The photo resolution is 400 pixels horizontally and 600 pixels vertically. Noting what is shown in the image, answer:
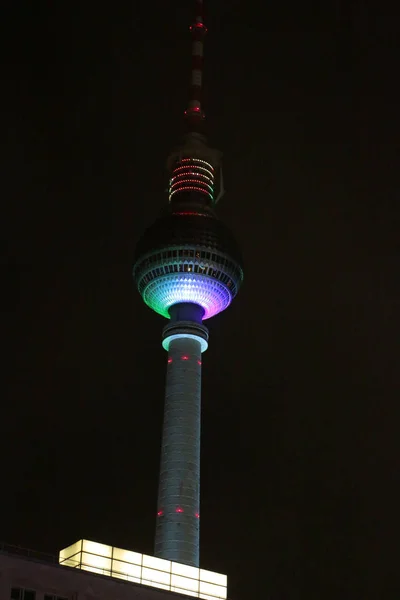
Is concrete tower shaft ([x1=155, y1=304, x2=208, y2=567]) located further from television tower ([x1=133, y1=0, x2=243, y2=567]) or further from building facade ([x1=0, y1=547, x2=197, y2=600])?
building facade ([x1=0, y1=547, x2=197, y2=600])

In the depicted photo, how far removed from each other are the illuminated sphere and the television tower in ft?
0.43

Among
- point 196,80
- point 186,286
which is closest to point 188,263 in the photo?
point 186,286

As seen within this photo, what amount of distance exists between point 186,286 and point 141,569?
6171 cm

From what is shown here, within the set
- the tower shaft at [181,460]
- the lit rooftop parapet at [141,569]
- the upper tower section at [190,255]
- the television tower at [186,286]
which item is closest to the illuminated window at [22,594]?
the lit rooftop parapet at [141,569]

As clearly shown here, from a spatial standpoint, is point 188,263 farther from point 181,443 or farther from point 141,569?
point 141,569

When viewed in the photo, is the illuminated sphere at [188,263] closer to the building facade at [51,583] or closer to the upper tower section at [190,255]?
the upper tower section at [190,255]

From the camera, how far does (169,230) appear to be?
5527 inches

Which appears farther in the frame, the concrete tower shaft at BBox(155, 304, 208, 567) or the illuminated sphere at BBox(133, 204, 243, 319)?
the illuminated sphere at BBox(133, 204, 243, 319)

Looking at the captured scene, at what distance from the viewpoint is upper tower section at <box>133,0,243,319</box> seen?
13838 centimetres

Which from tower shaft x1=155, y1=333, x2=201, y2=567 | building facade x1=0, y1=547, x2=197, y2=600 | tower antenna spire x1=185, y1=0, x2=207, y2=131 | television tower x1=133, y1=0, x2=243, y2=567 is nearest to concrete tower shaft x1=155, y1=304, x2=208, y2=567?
tower shaft x1=155, y1=333, x2=201, y2=567

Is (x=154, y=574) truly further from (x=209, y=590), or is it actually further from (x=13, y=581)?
(x=13, y=581)

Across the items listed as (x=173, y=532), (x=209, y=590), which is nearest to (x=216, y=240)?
(x=173, y=532)

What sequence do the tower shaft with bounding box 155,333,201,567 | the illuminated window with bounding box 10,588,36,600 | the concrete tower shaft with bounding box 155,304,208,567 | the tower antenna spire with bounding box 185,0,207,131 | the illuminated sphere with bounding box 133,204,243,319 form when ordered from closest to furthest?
1. the illuminated window with bounding box 10,588,36,600
2. the tower shaft with bounding box 155,333,201,567
3. the concrete tower shaft with bounding box 155,304,208,567
4. the illuminated sphere with bounding box 133,204,243,319
5. the tower antenna spire with bounding box 185,0,207,131

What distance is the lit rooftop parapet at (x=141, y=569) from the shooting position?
8062 centimetres
